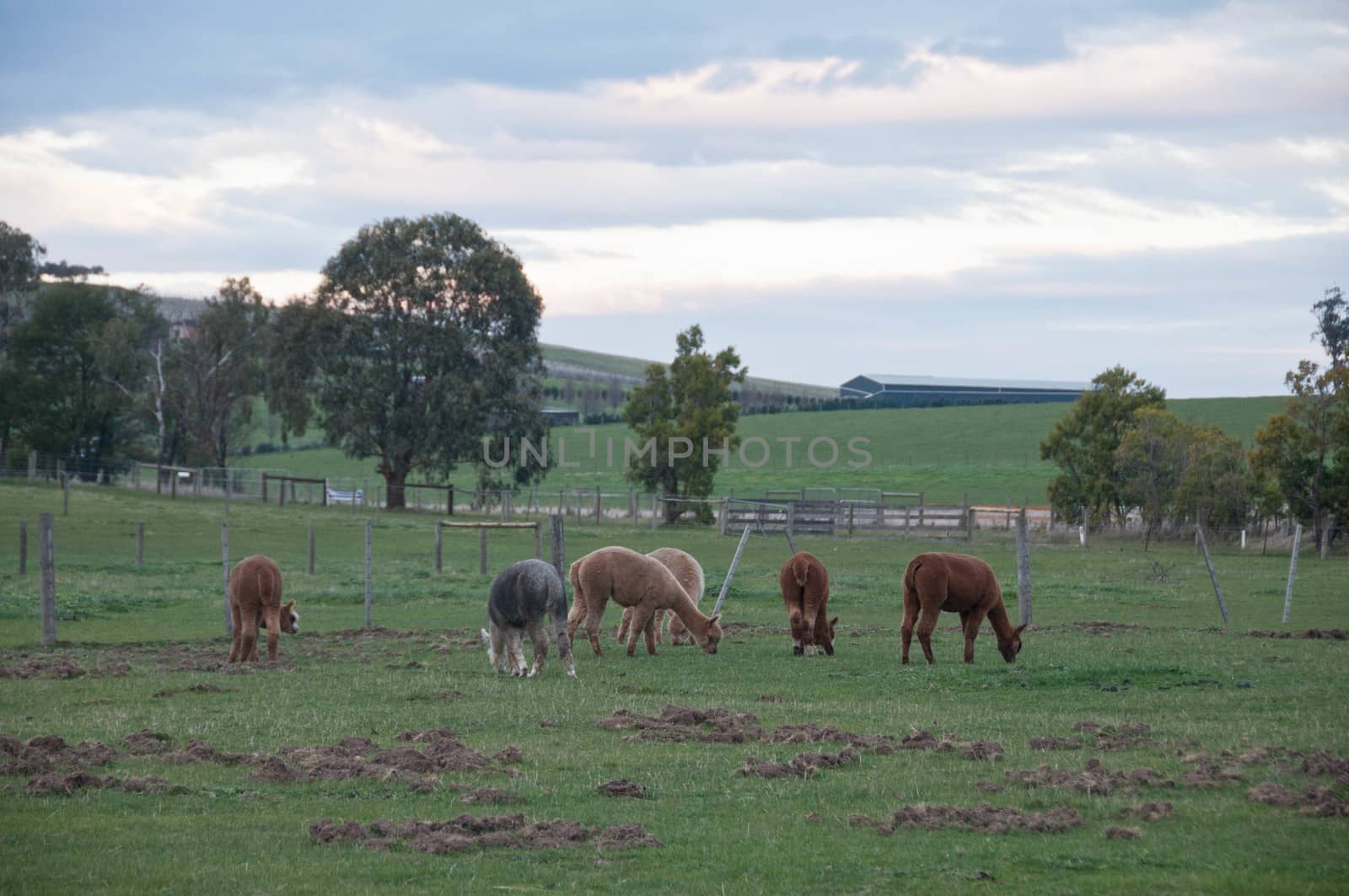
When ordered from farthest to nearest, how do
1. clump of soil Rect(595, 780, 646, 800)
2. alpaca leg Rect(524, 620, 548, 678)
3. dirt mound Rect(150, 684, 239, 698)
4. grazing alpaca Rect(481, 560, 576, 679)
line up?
alpaca leg Rect(524, 620, 548, 678) → grazing alpaca Rect(481, 560, 576, 679) → dirt mound Rect(150, 684, 239, 698) → clump of soil Rect(595, 780, 646, 800)

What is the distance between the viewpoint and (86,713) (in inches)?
513

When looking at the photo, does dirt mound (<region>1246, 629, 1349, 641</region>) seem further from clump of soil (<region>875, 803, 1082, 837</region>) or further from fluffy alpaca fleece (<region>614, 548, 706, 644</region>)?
clump of soil (<region>875, 803, 1082, 837</region>)

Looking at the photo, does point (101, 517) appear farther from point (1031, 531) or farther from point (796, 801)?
point (796, 801)

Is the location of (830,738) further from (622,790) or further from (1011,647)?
(1011,647)

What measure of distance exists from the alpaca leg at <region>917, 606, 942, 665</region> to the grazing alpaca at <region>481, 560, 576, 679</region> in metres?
4.73

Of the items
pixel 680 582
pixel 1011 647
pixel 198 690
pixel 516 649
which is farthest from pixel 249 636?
pixel 1011 647

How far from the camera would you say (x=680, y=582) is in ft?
68.7

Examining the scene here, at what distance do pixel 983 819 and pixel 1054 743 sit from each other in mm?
2952

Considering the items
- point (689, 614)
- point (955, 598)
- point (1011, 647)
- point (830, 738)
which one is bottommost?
point (830, 738)

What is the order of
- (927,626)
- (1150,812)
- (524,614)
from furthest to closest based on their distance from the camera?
(927,626), (524,614), (1150,812)

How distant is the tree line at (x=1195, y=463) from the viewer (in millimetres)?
45344

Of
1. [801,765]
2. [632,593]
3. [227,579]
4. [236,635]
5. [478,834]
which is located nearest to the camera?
[478,834]

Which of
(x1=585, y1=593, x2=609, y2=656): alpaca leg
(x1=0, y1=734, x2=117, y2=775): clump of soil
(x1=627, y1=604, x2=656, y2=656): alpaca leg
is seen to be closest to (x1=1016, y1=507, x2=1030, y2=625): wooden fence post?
(x1=627, y1=604, x2=656, y2=656): alpaca leg

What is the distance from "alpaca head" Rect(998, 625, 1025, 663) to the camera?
56.5 feet
